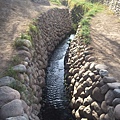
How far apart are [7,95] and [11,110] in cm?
46

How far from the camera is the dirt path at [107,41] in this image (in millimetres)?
8019

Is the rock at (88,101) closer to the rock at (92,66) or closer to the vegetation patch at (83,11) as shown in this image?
the rock at (92,66)

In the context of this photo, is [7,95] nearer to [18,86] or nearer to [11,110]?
[11,110]

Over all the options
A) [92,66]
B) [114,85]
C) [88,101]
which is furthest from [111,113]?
[92,66]

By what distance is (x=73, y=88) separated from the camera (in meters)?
8.85

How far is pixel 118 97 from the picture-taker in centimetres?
605

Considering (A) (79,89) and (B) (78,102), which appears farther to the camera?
(A) (79,89)

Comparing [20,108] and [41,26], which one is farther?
[41,26]

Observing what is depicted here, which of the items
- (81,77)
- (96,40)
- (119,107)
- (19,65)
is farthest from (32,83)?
(96,40)

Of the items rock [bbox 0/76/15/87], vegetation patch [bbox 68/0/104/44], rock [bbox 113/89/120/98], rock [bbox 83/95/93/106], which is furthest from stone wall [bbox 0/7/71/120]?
rock [bbox 113/89/120/98]

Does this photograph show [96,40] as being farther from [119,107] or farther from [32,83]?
[119,107]

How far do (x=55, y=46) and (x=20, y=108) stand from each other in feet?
29.1

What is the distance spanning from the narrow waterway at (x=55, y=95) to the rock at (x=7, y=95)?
2.40 meters

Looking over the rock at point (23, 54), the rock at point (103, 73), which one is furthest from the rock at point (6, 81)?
the rock at point (103, 73)
